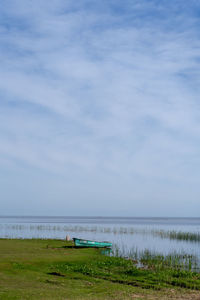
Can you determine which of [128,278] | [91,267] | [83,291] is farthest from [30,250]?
[83,291]

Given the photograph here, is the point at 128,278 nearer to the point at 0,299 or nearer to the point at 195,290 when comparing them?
the point at 195,290

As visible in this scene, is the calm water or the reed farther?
the calm water

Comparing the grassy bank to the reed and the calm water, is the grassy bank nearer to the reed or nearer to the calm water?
the reed

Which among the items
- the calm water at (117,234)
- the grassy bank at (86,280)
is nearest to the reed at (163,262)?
the grassy bank at (86,280)

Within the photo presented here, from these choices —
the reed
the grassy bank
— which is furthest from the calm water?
Result: the grassy bank

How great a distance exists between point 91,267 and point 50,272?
3.33 m

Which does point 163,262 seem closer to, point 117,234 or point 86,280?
point 86,280

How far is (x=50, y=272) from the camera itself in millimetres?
22625

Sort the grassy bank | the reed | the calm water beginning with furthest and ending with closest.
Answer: the calm water
the reed
the grassy bank

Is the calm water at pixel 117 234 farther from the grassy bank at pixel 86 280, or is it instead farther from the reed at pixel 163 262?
the grassy bank at pixel 86 280

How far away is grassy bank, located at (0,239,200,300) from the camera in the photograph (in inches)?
→ 648

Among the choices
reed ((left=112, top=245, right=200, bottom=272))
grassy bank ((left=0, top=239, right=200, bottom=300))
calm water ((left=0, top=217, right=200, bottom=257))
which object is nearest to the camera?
grassy bank ((left=0, top=239, right=200, bottom=300))

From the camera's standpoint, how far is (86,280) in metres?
20.4

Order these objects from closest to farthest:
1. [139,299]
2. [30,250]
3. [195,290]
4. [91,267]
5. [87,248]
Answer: [139,299]
[195,290]
[91,267]
[30,250]
[87,248]
